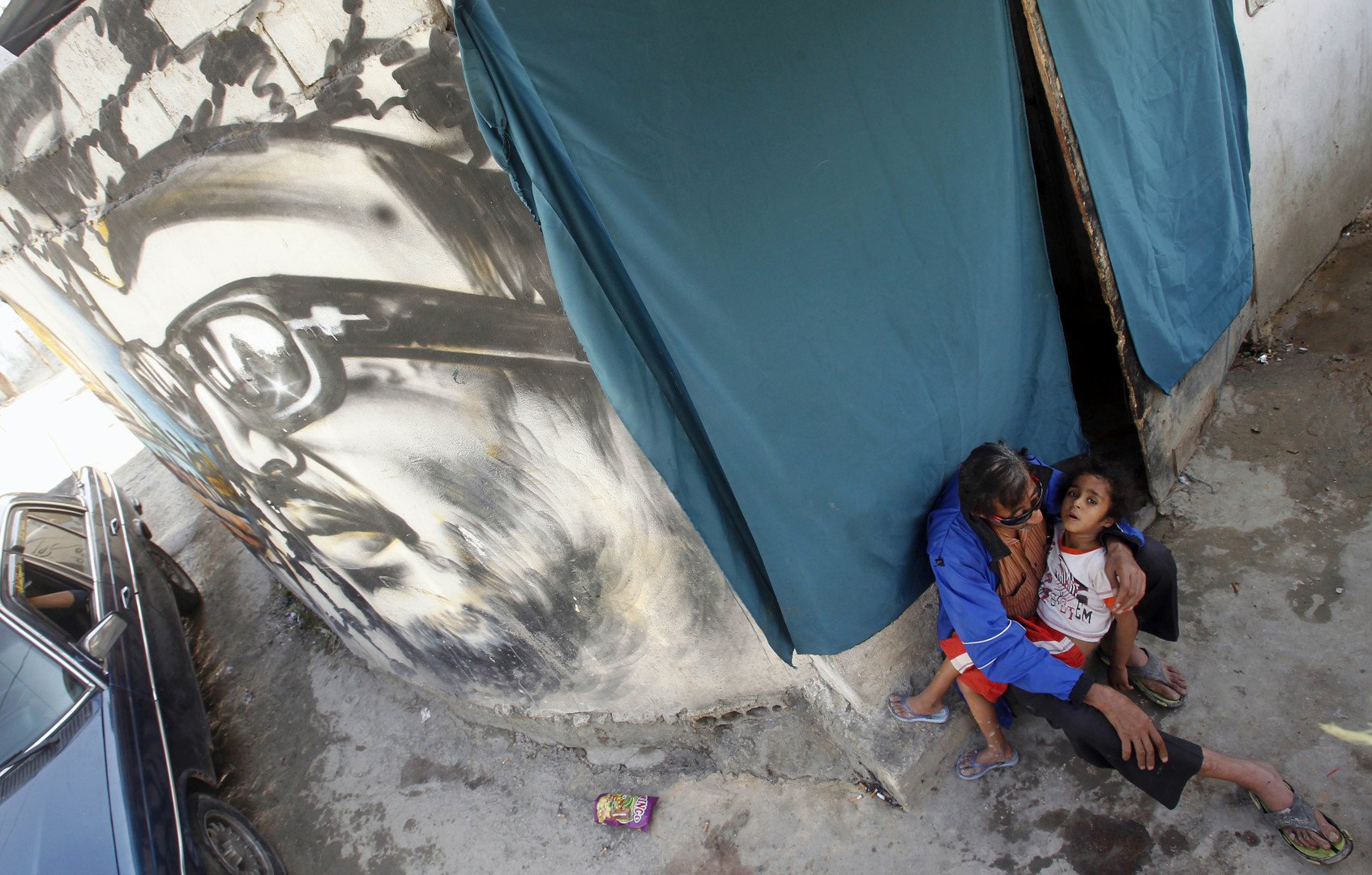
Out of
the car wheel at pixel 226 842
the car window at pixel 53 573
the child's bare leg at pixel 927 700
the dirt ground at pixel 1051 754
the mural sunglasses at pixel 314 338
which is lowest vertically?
the dirt ground at pixel 1051 754

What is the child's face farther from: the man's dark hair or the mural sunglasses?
the mural sunglasses

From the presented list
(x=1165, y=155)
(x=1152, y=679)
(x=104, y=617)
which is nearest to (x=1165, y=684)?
(x=1152, y=679)

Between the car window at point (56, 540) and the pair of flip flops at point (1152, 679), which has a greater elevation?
the car window at point (56, 540)

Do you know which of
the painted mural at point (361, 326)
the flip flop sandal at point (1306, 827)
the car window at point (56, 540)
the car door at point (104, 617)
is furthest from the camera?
the car window at point (56, 540)

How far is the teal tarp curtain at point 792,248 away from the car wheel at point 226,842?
96.3 inches

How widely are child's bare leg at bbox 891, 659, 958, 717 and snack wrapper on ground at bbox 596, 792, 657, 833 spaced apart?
42.9 inches

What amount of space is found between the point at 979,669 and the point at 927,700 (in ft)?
1.01

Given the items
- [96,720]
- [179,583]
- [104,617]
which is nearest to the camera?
[96,720]

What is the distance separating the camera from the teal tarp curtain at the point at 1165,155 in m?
2.28

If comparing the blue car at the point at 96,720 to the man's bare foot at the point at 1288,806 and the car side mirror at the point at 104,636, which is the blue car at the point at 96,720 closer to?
the car side mirror at the point at 104,636

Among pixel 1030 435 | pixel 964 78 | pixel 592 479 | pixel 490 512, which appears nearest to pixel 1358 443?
pixel 1030 435

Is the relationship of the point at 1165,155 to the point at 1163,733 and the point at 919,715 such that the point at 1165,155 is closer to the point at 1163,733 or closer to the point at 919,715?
the point at 1163,733

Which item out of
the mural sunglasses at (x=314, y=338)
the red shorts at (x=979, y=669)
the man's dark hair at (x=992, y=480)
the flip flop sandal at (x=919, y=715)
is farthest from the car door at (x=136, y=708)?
the man's dark hair at (x=992, y=480)

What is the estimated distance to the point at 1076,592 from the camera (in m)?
2.41
